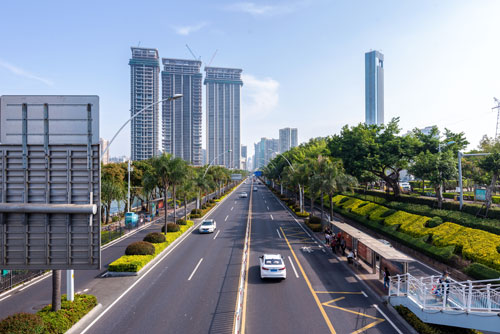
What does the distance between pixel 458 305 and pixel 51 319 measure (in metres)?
16.6

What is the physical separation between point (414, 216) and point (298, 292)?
19.2 metres

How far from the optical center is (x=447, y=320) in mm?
11727

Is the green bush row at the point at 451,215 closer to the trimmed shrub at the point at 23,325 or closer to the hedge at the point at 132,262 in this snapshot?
the hedge at the point at 132,262

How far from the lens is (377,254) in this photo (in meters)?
18.6

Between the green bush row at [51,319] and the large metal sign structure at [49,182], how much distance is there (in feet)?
10.1

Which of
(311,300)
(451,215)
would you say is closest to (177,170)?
(311,300)

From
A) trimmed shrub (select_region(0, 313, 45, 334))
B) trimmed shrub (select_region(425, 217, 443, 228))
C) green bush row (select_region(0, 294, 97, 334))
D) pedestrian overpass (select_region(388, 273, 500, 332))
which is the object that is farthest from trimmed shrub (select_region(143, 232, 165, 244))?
trimmed shrub (select_region(425, 217, 443, 228))

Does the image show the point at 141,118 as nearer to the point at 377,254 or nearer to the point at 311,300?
the point at 377,254

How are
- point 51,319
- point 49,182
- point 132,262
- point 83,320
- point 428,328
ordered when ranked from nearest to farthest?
point 49,182 < point 51,319 < point 428,328 < point 83,320 < point 132,262

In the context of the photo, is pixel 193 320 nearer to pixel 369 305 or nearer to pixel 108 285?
pixel 108 285

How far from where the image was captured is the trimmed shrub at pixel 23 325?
32.4 ft

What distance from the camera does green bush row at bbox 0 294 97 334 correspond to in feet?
32.8

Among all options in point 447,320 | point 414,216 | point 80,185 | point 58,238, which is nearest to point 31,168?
point 80,185

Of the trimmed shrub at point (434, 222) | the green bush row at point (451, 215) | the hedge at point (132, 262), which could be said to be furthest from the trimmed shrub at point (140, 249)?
the green bush row at point (451, 215)
